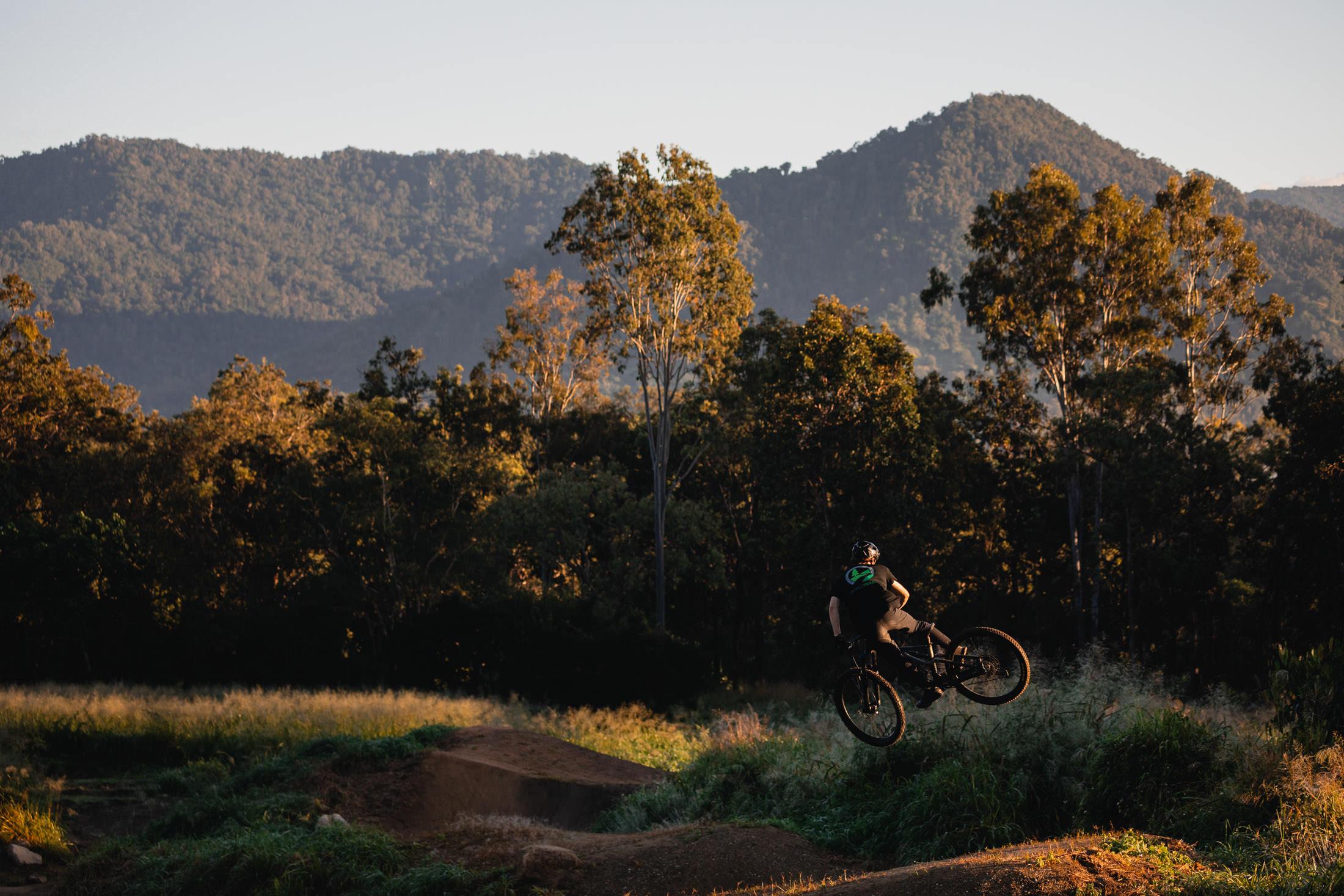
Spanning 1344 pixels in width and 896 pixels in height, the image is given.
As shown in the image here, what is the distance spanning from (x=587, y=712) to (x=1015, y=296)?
2178 cm

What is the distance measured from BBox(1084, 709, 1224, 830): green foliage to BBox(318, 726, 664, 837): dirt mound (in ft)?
29.4

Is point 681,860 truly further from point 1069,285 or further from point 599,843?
point 1069,285

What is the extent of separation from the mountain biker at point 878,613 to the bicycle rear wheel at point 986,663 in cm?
23

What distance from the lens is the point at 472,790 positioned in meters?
19.1

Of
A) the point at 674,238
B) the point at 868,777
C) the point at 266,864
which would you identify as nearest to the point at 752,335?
the point at 674,238

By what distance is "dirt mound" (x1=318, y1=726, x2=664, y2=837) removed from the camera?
59.1 feet

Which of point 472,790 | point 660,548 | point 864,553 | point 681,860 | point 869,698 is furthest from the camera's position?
point 660,548

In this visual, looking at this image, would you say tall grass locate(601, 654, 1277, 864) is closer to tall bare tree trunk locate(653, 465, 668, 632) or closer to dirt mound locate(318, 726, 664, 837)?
dirt mound locate(318, 726, 664, 837)

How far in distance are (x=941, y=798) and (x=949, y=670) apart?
4.65 m

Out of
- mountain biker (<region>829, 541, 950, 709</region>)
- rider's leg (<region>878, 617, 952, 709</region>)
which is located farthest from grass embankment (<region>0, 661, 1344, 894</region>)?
mountain biker (<region>829, 541, 950, 709</region>)

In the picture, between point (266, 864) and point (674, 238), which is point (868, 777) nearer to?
point (266, 864)

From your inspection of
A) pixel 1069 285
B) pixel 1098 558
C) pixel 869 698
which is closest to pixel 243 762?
pixel 869 698

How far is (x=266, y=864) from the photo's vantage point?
46.4ft

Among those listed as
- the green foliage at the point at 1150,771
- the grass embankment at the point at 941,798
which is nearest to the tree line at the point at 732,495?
the grass embankment at the point at 941,798
